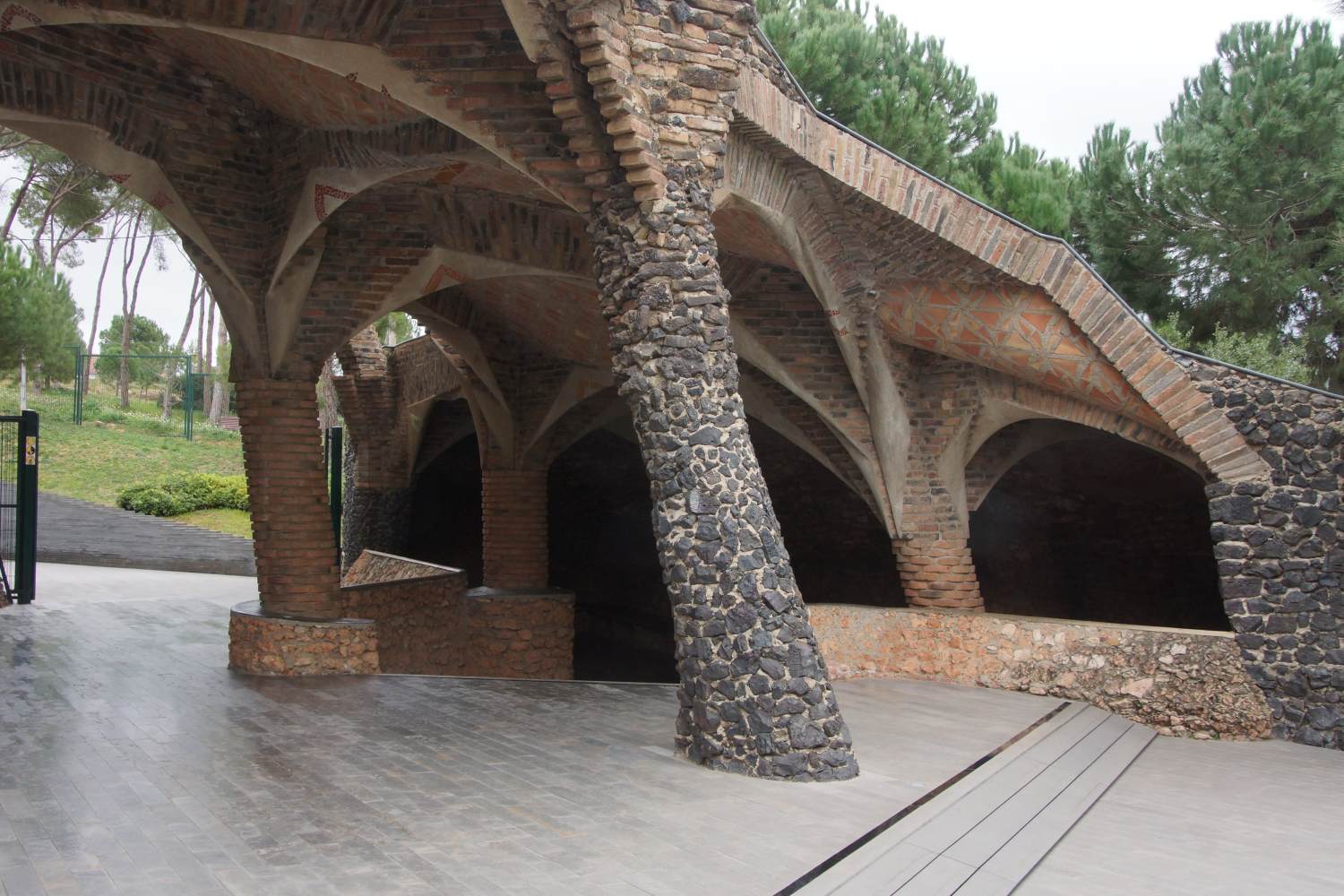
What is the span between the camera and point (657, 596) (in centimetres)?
1553

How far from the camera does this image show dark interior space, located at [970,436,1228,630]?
10844 millimetres

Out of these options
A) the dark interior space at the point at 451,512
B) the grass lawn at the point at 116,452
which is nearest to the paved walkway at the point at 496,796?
the dark interior space at the point at 451,512

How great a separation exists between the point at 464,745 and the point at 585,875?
1914mm

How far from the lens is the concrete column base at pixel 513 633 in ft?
37.4

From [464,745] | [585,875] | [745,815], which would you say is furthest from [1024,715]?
[585,875]

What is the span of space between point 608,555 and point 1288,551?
33.6 ft

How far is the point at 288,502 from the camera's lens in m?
8.24

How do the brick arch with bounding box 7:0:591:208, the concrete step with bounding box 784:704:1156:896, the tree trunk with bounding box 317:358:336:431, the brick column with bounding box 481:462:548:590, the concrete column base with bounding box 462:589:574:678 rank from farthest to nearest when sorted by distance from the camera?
the tree trunk with bounding box 317:358:336:431 < the brick column with bounding box 481:462:548:590 < the concrete column base with bounding box 462:589:574:678 < the brick arch with bounding box 7:0:591:208 < the concrete step with bounding box 784:704:1156:896

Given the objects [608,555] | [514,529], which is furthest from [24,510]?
[608,555]

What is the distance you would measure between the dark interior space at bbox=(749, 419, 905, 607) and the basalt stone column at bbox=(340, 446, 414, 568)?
5.24 m

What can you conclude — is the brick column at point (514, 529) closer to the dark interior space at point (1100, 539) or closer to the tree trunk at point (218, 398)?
the dark interior space at point (1100, 539)

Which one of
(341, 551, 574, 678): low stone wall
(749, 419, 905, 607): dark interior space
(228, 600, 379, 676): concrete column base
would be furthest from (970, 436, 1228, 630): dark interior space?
(228, 600, 379, 676): concrete column base

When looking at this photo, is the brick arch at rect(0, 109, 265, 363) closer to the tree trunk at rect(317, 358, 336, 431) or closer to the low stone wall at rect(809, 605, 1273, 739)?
the low stone wall at rect(809, 605, 1273, 739)

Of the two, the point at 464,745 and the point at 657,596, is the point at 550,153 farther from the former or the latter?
the point at 657,596
